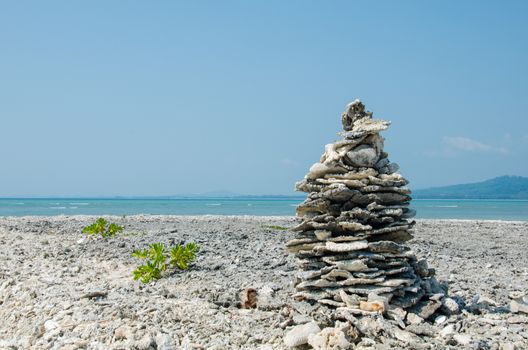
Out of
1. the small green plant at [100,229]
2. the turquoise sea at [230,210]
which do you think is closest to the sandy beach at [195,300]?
the small green plant at [100,229]

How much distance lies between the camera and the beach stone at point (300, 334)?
253 inches

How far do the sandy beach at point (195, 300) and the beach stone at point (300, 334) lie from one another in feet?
0.51

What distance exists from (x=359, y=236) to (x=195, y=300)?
2530 mm

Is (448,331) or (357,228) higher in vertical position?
(357,228)

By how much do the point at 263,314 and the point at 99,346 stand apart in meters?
2.07

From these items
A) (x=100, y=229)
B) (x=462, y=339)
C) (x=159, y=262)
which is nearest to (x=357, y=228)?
(x=462, y=339)

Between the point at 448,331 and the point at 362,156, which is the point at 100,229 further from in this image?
the point at 448,331

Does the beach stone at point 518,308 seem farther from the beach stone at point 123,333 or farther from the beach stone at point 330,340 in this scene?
the beach stone at point 123,333

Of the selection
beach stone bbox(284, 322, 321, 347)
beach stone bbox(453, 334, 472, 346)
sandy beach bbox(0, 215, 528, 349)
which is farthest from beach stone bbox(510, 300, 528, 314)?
beach stone bbox(284, 322, 321, 347)

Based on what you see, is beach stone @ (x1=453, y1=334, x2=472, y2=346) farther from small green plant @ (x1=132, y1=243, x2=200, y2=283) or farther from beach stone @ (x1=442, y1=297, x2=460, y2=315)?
small green plant @ (x1=132, y1=243, x2=200, y2=283)

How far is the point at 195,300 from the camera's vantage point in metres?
8.13

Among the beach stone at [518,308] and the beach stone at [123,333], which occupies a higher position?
the beach stone at [518,308]

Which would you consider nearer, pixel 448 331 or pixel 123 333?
pixel 448 331

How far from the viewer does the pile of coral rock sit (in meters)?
7.21
